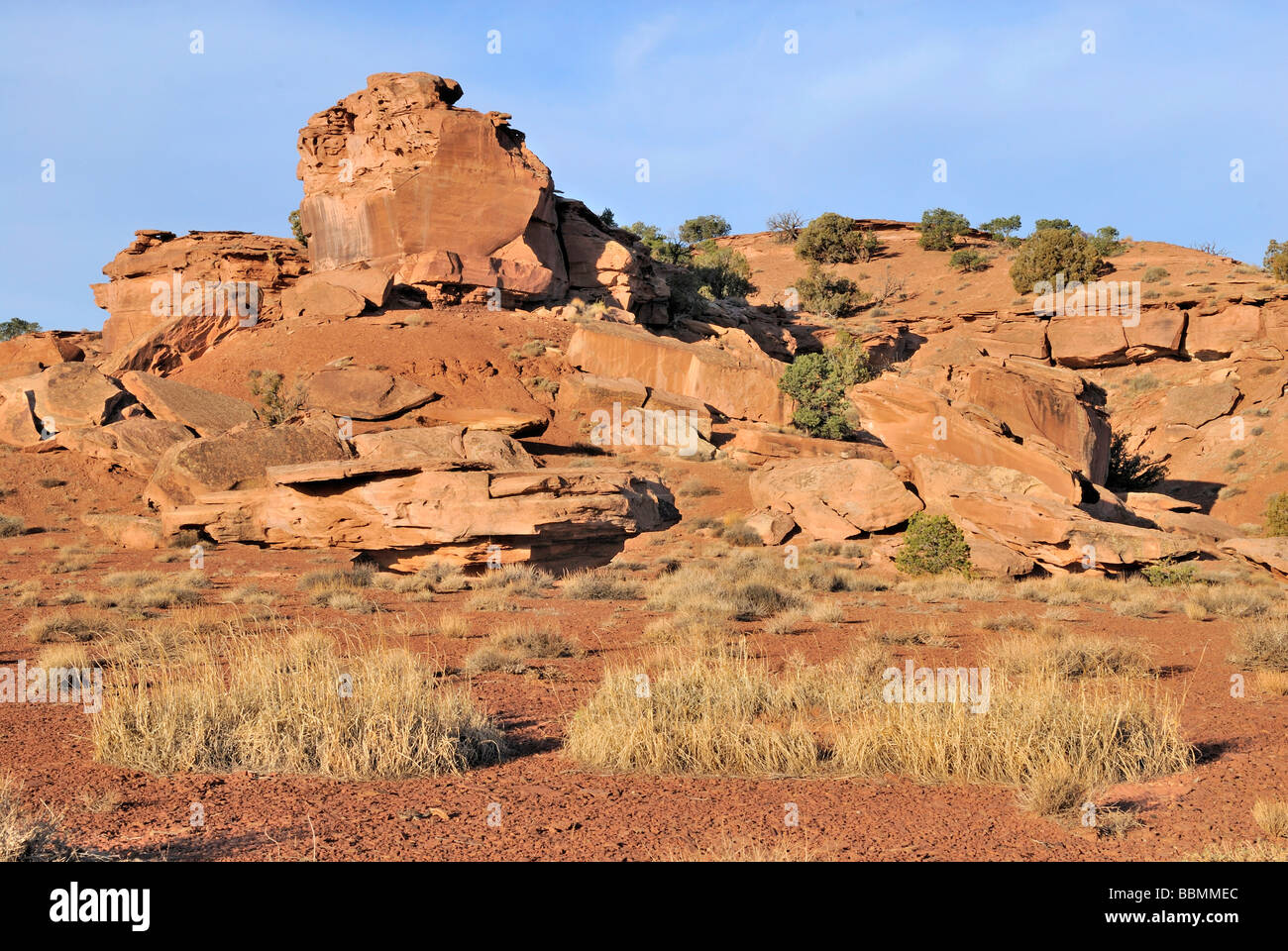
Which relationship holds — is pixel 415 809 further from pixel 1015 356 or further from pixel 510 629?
pixel 1015 356

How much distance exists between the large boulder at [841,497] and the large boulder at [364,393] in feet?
35.8

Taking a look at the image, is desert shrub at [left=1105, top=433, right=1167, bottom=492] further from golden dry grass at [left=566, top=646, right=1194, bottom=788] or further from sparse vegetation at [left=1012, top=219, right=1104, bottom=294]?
golden dry grass at [left=566, top=646, right=1194, bottom=788]

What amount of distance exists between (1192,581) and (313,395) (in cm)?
2237

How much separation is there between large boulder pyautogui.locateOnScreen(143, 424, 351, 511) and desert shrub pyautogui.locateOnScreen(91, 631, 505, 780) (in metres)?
12.3

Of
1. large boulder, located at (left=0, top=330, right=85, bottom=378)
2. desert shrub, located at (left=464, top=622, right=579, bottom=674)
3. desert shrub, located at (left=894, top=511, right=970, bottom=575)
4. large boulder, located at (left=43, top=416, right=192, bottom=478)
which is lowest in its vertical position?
desert shrub, located at (left=464, top=622, right=579, bottom=674)

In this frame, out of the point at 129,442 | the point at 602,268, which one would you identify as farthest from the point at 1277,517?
the point at 129,442

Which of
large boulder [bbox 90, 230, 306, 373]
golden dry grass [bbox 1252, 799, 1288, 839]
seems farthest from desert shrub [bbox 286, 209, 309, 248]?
golden dry grass [bbox 1252, 799, 1288, 839]

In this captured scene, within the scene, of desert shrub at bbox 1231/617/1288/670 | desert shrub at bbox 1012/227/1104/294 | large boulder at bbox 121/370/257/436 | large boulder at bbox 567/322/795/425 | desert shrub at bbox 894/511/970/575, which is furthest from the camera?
desert shrub at bbox 1012/227/1104/294

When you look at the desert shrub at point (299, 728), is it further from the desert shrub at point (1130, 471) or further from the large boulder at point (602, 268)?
the large boulder at point (602, 268)

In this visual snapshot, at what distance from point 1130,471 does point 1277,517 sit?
7.46 metres

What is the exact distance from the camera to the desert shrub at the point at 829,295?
54438 millimetres

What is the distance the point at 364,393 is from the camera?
26.1 m

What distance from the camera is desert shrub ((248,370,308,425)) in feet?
83.3

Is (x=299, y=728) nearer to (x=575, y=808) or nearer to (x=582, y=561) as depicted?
(x=575, y=808)
